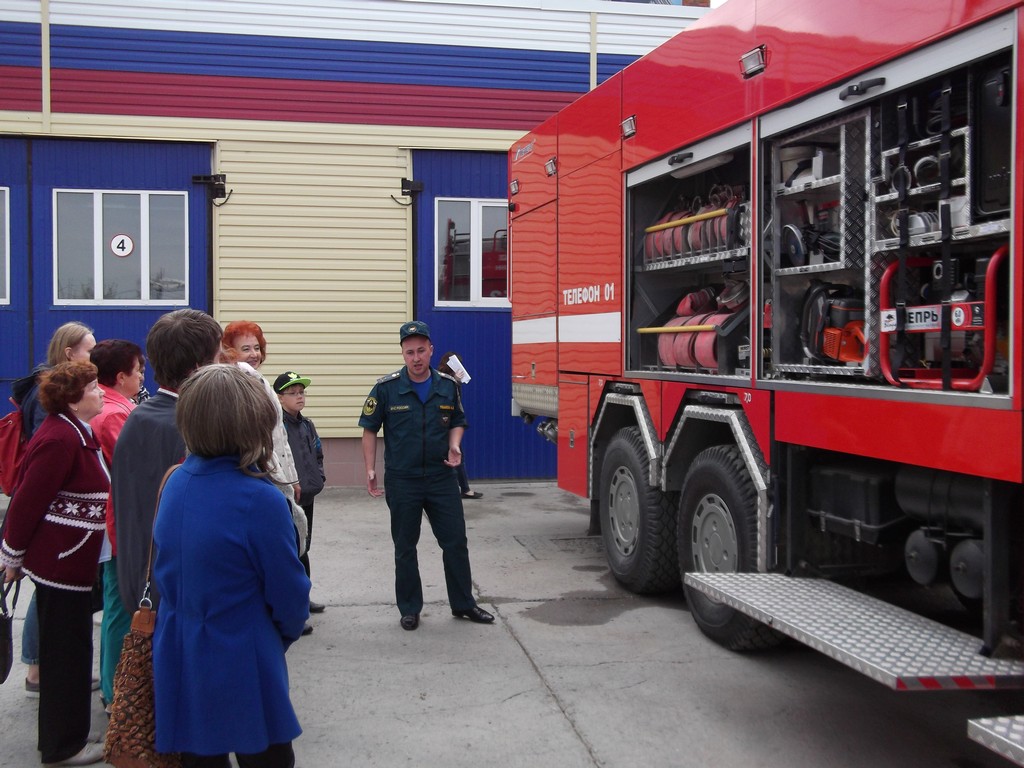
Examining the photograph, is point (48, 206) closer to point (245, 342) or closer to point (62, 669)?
point (245, 342)

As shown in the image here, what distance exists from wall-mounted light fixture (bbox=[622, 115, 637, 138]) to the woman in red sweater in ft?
12.6

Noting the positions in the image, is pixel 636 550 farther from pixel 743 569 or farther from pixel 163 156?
pixel 163 156

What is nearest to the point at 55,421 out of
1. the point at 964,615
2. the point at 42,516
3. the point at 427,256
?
the point at 42,516

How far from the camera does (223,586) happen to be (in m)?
2.75

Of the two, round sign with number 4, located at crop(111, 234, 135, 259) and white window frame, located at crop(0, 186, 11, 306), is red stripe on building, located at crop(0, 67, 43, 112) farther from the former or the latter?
round sign with number 4, located at crop(111, 234, 135, 259)

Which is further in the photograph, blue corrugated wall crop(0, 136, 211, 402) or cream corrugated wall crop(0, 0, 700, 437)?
cream corrugated wall crop(0, 0, 700, 437)

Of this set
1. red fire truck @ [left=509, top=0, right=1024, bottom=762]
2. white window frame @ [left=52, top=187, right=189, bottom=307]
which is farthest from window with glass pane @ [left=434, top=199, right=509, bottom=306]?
red fire truck @ [left=509, top=0, right=1024, bottom=762]

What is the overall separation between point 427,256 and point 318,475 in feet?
20.3

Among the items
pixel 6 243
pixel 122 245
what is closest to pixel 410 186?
pixel 122 245

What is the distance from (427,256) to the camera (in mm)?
11812

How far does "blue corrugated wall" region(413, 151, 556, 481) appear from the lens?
11812mm

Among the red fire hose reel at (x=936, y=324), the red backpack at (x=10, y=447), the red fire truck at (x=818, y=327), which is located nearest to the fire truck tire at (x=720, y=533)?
the red fire truck at (x=818, y=327)

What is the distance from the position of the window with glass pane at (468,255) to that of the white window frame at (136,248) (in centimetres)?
296

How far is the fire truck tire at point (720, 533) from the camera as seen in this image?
5.09 metres
